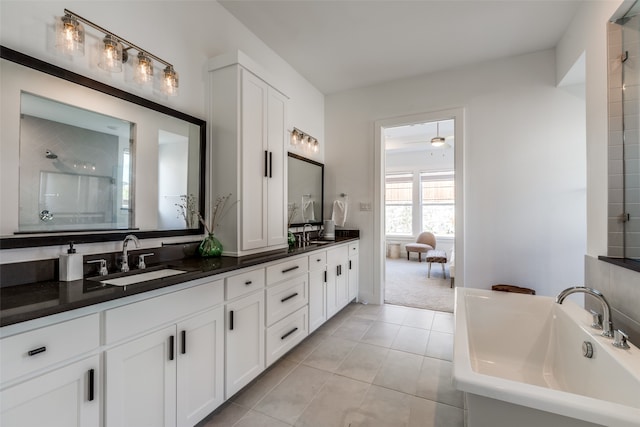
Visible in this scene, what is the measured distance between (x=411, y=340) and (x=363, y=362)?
2.17ft

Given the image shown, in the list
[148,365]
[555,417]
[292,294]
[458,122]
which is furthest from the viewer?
[458,122]

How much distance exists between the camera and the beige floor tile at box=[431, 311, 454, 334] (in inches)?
117

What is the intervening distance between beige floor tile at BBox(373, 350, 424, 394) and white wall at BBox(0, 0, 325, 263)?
201 cm

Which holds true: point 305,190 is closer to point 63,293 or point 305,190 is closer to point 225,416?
point 225,416

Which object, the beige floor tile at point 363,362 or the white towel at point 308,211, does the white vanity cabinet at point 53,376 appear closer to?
the beige floor tile at point 363,362

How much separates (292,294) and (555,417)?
173 cm

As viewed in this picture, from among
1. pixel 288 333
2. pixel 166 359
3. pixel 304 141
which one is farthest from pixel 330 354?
pixel 304 141

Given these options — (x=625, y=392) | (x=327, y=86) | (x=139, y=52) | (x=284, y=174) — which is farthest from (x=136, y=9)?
(x=625, y=392)

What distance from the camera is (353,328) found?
3.00 metres

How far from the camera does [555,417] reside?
0.96 m

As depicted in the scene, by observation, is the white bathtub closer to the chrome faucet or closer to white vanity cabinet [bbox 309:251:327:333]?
white vanity cabinet [bbox 309:251:327:333]

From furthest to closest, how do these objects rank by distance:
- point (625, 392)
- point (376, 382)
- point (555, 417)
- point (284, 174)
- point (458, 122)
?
point (458, 122) → point (284, 174) → point (376, 382) → point (625, 392) → point (555, 417)

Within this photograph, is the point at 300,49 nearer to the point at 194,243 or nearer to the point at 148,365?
the point at 194,243

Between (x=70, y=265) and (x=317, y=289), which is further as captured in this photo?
(x=317, y=289)
